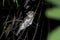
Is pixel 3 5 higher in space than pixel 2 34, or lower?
higher

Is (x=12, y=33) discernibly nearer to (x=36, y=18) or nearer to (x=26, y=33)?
(x=26, y=33)

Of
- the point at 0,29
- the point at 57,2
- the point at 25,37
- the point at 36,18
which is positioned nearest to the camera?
the point at 57,2

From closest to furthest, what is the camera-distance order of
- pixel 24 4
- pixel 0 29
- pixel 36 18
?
pixel 0 29
pixel 36 18
pixel 24 4

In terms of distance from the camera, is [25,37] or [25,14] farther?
[25,14]

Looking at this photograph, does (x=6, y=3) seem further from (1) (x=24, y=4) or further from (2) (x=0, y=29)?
(2) (x=0, y=29)

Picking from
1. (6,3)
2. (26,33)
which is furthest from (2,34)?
(6,3)

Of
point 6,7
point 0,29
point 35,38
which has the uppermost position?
point 6,7

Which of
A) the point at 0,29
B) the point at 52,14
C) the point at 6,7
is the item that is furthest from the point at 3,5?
the point at 52,14

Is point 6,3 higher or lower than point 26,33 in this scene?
higher

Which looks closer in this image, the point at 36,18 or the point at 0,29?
the point at 0,29
